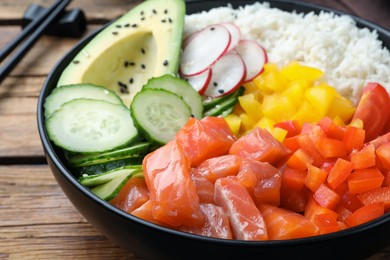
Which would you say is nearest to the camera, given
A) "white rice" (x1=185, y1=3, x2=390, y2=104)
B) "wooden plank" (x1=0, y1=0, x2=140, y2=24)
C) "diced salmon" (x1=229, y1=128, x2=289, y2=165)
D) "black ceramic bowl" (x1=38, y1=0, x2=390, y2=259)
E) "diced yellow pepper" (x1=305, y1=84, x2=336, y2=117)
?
"black ceramic bowl" (x1=38, y1=0, x2=390, y2=259)

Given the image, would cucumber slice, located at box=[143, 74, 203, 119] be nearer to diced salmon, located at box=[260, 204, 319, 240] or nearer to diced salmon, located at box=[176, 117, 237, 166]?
diced salmon, located at box=[176, 117, 237, 166]

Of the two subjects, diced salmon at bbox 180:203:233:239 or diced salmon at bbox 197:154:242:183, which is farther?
diced salmon at bbox 197:154:242:183

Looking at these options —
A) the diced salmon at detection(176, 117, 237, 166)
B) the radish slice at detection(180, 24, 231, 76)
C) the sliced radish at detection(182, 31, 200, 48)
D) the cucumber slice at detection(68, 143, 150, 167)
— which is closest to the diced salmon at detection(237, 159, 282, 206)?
the diced salmon at detection(176, 117, 237, 166)

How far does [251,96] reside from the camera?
204cm

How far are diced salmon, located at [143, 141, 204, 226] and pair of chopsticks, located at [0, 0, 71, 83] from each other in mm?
1325

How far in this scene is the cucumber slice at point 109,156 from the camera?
68.8 inches

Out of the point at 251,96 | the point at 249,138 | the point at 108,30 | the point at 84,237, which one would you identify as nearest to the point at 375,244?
the point at 249,138

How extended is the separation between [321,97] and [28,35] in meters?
1.60

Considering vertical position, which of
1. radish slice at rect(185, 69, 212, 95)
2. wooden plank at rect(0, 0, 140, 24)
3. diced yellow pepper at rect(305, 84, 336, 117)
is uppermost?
diced yellow pepper at rect(305, 84, 336, 117)

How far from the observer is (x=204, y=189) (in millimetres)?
1559

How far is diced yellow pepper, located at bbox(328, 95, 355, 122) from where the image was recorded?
1961 millimetres

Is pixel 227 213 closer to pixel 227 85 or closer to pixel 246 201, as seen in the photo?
pixel 246 201

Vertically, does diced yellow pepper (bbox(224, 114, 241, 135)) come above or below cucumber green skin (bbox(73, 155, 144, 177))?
above

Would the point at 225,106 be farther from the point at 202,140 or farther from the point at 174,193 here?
the point at 174,193
